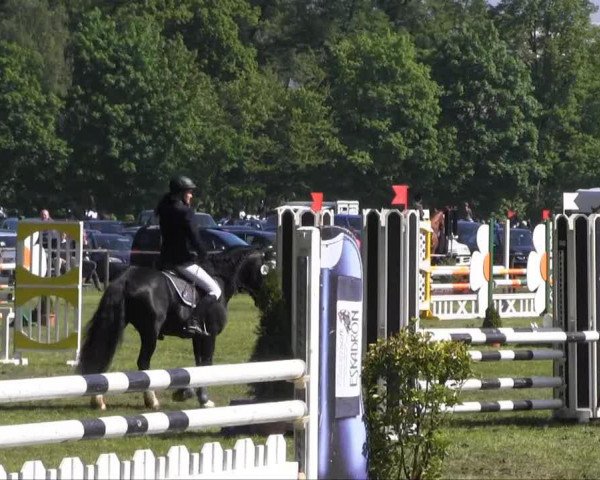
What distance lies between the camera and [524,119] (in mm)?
82375

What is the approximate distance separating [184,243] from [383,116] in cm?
6478

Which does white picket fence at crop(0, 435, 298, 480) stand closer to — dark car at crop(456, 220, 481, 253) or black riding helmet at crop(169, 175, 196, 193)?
black riding helmet at crop(169, 175, 196, 193)

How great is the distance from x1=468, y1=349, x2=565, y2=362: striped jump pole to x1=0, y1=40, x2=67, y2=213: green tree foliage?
188ft

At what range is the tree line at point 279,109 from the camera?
234 feet

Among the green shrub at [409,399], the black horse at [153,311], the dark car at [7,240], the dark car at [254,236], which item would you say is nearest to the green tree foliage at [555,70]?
the dark car at [254,236]

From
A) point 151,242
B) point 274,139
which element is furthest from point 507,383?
point 274,139

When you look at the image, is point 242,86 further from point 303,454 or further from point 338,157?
point 303,454

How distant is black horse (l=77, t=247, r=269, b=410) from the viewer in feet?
44.7

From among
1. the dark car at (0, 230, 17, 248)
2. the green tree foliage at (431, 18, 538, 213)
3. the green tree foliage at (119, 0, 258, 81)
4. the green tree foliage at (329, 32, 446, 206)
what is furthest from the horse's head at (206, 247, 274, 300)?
the green tree foliage at (119, 0, 258, 81)

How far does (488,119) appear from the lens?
268 ft

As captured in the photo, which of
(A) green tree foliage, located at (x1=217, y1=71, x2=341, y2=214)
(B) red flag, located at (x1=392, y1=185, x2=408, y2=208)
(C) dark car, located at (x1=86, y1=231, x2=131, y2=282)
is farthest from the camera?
(A) green tree foliage, located at (x1=217, y1=71, x2=341, y2=214)

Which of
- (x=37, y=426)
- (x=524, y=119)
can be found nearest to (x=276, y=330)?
(x=37, y=426)

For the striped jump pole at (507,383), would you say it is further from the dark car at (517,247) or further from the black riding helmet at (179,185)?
the dark car at (517,247)

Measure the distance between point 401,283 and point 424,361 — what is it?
11.2ft
